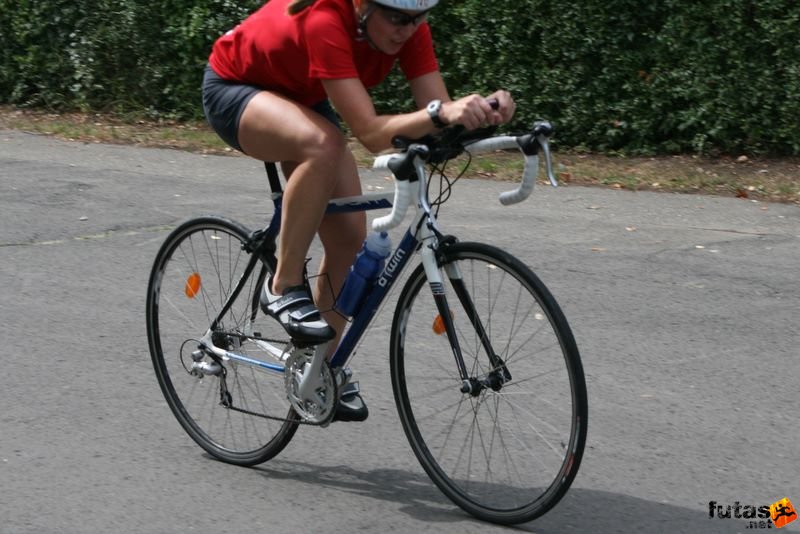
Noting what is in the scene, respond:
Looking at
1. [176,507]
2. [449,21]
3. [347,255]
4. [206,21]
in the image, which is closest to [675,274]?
[347,255]

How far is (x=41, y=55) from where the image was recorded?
13.7 metres

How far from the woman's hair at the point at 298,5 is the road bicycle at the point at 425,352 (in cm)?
56

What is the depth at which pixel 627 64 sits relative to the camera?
10.5m

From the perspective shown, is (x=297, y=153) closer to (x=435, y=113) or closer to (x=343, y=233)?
(x=343, y=233)

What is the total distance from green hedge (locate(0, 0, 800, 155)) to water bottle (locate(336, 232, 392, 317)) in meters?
6.37

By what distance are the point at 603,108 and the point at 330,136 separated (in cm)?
685

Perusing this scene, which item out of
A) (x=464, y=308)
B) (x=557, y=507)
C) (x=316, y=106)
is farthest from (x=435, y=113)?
(x=557, y=507)

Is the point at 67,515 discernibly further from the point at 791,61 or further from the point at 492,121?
the point at 791,61

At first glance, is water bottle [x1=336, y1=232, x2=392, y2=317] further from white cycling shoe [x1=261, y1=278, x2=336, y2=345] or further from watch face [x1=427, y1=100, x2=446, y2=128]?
watch face [x1=427, y1=100, x2=446, y2=128]

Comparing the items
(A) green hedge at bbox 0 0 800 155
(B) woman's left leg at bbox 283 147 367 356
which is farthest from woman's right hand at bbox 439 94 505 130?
(A) green hedge at bbox 0 0 800 155

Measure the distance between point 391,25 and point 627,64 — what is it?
22.3ft

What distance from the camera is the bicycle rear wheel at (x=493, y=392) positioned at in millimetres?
3934

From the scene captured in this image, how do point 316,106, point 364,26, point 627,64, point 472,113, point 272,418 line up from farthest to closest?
point 627,64 < point 272,418 < point 316,106 < point 364,26 < point 472,113

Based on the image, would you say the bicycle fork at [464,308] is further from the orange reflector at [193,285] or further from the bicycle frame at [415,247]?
the orange reflector at [193,285]
